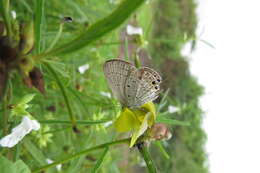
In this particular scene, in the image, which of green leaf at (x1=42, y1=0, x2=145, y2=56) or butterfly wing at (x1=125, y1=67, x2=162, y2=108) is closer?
green leaf at (x1=42, y1=0, x2=145, y2=56)

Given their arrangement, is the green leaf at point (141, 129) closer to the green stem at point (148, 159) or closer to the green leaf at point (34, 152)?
the green stem at point (148, 159)

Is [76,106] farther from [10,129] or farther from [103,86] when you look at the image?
[103,86]

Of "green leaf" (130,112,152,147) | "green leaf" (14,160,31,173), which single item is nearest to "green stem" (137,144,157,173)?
"green leaf" (130,112,152,147)

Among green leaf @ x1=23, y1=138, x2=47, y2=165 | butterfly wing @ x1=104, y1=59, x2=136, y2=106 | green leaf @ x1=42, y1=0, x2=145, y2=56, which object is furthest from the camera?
green leaf @ x1=23, y1=138, x2=47, y2=165

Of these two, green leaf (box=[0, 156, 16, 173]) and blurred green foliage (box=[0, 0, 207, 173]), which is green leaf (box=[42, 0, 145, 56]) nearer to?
blurred green foliage (box=[0, 0, 207, 173])

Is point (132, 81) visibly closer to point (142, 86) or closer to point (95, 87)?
point (142, 86)

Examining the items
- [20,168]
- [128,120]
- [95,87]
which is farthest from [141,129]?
[95,87]

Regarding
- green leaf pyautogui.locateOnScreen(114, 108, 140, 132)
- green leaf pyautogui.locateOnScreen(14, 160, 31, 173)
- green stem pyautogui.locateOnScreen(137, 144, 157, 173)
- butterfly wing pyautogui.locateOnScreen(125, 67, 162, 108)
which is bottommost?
green leaf pyautogui.locateOnScreen(14, 160, 31, 173)
